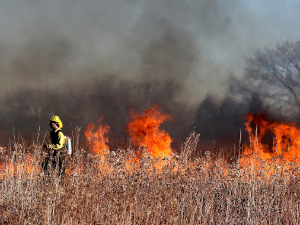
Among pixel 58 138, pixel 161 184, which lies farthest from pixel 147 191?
pixel 58 138

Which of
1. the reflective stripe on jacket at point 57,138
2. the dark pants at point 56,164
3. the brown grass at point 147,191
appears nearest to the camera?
the brown grass at point 147,191

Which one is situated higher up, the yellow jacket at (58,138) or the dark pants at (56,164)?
the yellow jacket at (58,138)

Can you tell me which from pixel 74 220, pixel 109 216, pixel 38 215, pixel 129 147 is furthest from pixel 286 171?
pixel 38 215

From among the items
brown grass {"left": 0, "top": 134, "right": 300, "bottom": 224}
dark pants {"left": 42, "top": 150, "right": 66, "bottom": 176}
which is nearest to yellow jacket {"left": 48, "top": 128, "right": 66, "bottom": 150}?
dark pants {"left": 42, "top": 150, "right": 66, "bottom": 176}

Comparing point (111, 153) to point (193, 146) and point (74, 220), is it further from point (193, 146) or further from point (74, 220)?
point (74, 220)

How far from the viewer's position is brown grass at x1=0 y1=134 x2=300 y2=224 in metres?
3.95

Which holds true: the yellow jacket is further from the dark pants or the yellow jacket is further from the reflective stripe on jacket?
the dark pants

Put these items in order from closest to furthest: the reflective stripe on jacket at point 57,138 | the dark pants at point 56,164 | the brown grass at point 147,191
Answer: the brown grass at point 147,191 < the dark pants at point 56,164 < the reflective stripe on jacket at point 57,138

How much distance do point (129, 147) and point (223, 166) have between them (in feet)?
7.54

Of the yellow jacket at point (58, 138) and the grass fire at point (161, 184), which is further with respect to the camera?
the yellow jacket at point (58, 138)

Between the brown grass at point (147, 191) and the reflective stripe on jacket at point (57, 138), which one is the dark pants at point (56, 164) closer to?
the brown grass at point (147, 191)

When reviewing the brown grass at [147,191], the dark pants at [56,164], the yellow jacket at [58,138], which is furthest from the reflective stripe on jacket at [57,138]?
the brown grass at [147,191]

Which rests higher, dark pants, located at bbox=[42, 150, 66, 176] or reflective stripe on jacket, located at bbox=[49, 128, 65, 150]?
reflective stripe on jacket, located at bbox=[49, 128, 65, 150]

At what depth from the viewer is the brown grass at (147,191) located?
395 centimetres
